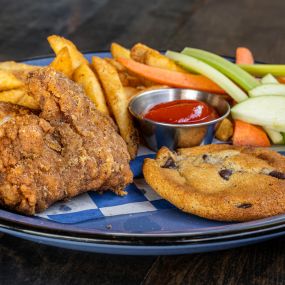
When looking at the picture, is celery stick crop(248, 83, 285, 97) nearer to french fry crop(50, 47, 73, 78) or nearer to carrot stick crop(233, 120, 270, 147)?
carrot stick crop(233, 120, 270, 147)

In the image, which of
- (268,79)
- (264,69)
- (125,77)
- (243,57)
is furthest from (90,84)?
(243,57)

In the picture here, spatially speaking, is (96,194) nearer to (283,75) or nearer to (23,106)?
(23,106)

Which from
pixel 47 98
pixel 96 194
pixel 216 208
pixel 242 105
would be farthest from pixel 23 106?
pixel 242 105

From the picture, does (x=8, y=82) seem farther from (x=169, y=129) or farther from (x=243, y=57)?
(x=243, y=57)

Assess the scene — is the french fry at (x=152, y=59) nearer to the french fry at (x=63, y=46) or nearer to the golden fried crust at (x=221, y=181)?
the french fry at (x=63, y=46)

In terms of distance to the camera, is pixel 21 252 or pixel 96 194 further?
pixel 96 194

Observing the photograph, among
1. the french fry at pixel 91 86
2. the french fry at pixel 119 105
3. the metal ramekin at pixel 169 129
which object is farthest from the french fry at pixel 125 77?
the french fry at pixel 91 86

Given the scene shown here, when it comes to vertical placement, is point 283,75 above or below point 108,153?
below
